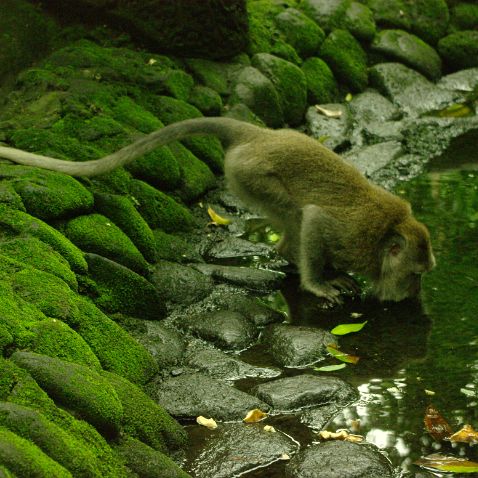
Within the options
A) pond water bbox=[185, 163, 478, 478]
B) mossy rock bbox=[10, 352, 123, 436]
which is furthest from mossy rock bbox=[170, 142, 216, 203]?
mossy rock bbox=[10, 352, 123, 436]

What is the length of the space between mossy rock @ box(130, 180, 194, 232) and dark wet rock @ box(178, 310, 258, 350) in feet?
4.28

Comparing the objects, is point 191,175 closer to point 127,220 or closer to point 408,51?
point 127,220

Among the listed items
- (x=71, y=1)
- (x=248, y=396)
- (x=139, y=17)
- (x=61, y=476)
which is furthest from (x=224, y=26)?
(x=61, y=476)

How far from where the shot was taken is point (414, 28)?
12.4 m

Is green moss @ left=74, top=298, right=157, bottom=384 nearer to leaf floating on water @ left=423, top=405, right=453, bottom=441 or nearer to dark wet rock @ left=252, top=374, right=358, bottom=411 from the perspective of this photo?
dark wet rock @ left=252, top=374, right=358, bottom=411

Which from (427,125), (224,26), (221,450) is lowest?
(427,125)

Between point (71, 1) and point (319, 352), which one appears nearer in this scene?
point (319, 352)

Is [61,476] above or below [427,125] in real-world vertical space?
above

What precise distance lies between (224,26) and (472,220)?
357 cm

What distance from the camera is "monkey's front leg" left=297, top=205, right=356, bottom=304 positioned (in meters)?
6.80

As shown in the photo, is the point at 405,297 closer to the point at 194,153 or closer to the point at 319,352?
the point at 319,352

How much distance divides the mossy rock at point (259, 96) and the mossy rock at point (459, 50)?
11.5 feet

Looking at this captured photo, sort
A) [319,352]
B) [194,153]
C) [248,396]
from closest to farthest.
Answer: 1. [248,396]
2. [319,352]
3. [194,153]

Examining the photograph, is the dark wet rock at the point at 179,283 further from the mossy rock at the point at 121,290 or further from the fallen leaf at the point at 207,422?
the fallen leaf at the point at 207,422
